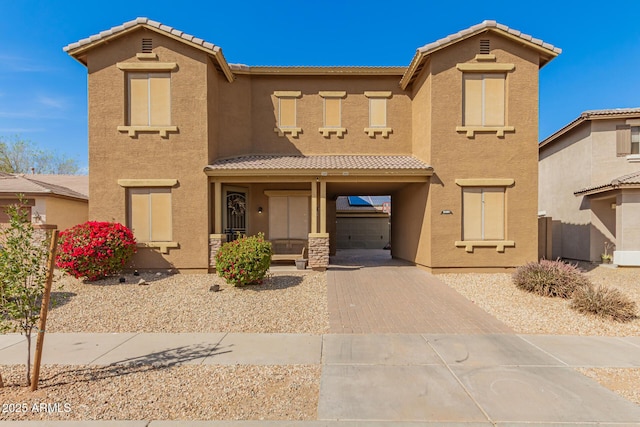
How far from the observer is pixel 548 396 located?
4.07 metres

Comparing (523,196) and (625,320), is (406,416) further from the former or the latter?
(523,196)

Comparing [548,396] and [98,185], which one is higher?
[98,185]

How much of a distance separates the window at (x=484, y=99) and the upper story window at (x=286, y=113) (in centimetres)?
663

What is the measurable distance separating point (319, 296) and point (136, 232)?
23.7 ft

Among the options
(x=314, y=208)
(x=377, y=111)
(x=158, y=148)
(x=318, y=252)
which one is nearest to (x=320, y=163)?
(x=314, y=208)

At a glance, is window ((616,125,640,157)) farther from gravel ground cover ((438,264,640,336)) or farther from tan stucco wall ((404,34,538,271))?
gravel ground cover ((438,264,640,336))

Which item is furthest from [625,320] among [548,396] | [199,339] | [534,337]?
[199,339]

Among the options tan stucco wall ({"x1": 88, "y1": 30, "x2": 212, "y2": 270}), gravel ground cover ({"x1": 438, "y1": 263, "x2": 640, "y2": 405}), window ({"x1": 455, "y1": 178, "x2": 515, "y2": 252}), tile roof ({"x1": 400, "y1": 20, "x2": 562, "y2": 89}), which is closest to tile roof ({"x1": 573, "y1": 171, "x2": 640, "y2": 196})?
gravel ground cover ({"x1": 438, "y1": 263, "x2": 640, "y2": 405})

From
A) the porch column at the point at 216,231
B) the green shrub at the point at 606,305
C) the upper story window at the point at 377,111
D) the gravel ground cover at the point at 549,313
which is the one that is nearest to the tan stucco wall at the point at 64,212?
the porch column at the point at 216,231

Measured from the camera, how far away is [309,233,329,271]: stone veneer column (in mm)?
11586

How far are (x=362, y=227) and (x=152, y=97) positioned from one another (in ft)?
52.0

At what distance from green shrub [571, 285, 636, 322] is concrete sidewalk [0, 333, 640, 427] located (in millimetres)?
977

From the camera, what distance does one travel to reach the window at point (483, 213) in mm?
11625

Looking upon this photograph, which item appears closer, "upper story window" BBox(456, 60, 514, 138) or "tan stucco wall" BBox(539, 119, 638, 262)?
"upper story window" BBox(456, 60, 514, 138)
